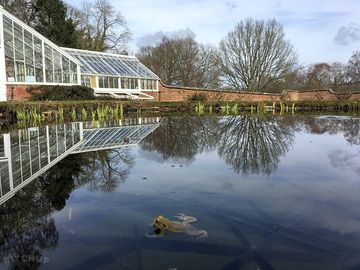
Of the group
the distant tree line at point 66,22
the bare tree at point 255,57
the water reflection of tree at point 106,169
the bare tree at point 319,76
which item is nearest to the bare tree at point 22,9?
the distant tree line at point 66,22

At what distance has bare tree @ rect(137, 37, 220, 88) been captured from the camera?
49062 millimetres

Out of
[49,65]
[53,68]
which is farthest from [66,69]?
[49,65]

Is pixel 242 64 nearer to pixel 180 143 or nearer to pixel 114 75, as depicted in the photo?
pixel 114 75

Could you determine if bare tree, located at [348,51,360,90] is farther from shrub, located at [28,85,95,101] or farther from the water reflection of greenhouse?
the water reflection of greenhouse

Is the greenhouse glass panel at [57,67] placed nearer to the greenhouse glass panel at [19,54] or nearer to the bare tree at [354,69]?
the greenhouse glass panel at [19,54]

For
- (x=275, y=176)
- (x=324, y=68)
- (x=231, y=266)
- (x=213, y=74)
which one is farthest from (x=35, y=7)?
(x=324, y=68)

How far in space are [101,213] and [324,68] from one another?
58.1 metres

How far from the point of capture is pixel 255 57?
45906mm

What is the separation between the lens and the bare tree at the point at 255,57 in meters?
45.8

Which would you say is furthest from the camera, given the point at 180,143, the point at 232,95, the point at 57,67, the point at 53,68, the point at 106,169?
the point at 232,95

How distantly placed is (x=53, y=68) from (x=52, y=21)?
8.52 meters

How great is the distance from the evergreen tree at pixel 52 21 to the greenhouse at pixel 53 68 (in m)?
3.12

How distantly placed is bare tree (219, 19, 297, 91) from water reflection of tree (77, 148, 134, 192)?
39963mm

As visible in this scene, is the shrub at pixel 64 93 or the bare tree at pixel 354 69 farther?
the bare tree at pixel 354 69
